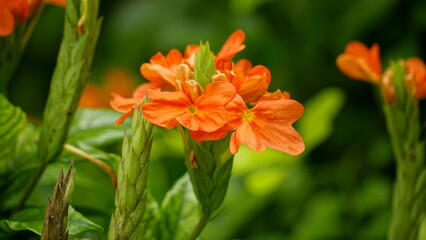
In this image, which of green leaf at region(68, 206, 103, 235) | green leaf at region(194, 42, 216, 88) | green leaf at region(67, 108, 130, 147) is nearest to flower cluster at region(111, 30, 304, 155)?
green leaf at region(194, 42, 216, 88)

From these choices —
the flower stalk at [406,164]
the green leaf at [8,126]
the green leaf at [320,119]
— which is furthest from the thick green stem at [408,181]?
the green leaf at [320,119]

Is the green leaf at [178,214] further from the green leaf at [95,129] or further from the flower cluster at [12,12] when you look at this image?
the flower cluster at [12,12]

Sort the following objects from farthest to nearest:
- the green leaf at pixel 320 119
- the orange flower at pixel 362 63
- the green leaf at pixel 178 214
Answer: the green leaf at pixel 320 119, the orange flower at pixel 362 63, the green leaf at pixel 178 214

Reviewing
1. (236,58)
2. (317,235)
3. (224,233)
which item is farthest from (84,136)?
(236,58)

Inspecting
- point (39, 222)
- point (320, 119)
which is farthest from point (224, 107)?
point (320, 119)

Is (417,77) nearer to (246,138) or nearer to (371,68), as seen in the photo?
(371,68)

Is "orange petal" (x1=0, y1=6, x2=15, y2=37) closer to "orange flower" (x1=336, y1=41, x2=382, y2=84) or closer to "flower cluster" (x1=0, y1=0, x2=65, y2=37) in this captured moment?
"flower cluster" (x1=0, y1=0, x2=65, y2=37)

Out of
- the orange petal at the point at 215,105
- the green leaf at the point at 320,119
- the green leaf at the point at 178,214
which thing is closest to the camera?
the orange petal at the point at 215,105
